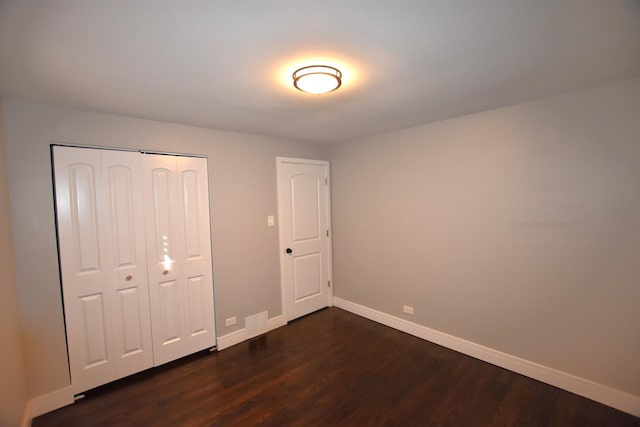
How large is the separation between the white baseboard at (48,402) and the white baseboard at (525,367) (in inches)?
119

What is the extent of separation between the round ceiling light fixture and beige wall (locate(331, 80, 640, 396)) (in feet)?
5.43

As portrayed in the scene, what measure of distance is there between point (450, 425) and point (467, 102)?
244 cm

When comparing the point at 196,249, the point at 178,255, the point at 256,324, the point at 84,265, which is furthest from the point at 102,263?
the point at 256,324

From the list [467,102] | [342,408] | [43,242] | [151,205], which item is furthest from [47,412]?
[467,102]

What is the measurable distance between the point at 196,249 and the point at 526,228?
10.1 feet

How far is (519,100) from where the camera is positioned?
2.25m

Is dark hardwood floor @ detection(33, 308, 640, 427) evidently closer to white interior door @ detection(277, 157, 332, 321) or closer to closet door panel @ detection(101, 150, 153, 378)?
closet door panel @ detection(101, 150, 153, 378)

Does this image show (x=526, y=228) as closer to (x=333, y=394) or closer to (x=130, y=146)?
(x=333, y=394)

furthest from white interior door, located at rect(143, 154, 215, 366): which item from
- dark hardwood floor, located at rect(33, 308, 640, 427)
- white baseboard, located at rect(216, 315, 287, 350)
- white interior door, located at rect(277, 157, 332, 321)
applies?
white interior door, located at rect(277, 157, 332, 321)

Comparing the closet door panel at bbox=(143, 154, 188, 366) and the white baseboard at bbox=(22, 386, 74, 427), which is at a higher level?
the closet door panel at bbox=(143, 154, 188, 366)

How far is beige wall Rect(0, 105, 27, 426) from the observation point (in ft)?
5.35

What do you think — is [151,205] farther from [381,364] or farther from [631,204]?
[631,204]

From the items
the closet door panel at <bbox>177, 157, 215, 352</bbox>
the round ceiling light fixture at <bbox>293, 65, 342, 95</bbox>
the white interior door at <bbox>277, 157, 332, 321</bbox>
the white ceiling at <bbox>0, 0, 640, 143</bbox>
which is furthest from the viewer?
the white interior door at <bbox>277, 157, 332, 321</bbox>

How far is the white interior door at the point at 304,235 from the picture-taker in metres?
3.51
